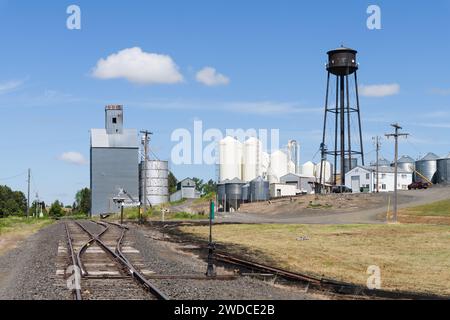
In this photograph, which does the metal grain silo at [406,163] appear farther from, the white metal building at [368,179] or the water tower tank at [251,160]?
the water tower tank at [251,160]

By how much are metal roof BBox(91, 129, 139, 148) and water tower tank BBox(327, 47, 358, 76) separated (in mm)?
43002

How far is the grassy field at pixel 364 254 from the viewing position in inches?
798

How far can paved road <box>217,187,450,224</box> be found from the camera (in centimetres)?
6688

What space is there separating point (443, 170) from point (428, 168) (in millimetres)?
3617

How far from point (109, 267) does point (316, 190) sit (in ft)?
299

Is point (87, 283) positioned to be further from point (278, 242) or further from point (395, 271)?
point (278, 242)

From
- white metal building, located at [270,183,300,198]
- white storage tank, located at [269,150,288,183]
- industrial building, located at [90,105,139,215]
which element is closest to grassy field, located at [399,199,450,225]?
white metal building, located at [270,183,300,198]

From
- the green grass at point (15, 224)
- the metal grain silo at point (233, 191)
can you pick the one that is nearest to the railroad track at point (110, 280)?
the green grass at point (15, 224)

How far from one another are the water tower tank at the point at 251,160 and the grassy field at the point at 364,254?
299 ft

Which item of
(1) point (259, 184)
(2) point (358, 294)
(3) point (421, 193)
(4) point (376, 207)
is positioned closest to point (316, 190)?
(1) point (259, 184)

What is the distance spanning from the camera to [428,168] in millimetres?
119062

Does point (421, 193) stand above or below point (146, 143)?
below

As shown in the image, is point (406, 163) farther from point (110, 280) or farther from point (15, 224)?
point (110, 280)

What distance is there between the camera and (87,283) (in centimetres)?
1633
